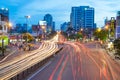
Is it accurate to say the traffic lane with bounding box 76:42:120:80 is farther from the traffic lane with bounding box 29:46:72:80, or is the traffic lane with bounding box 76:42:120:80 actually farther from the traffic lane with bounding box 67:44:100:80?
the traffic lane with bounding box 29:46:72:80

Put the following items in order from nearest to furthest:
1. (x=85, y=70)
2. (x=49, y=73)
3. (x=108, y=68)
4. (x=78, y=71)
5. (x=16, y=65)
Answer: (x=49, y=73) < (x=78, y=71) < (x=16, y=65) < (x=85, y=70) < (x=108, y=68)

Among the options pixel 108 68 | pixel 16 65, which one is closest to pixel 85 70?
pixel 108 68

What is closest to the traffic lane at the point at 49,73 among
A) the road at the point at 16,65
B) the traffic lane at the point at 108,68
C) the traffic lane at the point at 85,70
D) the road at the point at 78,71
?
the road at the point at 78,71

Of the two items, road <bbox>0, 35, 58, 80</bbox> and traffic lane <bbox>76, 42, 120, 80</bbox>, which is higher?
road <bbox>0, 35, 58, 80</bbox>

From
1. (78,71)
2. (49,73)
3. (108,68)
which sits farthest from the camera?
(108,68)

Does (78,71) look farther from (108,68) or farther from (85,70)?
(108,68)

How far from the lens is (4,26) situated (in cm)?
13162

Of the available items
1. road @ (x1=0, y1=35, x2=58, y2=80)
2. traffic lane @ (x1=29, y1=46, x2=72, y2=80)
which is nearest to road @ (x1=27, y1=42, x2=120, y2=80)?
traffic lane @ (x1=29, y1=46, x2=72, y2=80)

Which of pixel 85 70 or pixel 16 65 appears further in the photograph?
pixel 85 70

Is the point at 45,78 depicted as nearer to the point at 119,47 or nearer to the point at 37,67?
the point at 37,67

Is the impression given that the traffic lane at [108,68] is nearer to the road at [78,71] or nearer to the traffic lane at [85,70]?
the road at [78,71]

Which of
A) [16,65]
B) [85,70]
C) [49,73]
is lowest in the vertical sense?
[85,70]

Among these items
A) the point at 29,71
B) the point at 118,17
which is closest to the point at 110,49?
the point at 118,17

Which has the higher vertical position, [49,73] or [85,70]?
[49,73]
